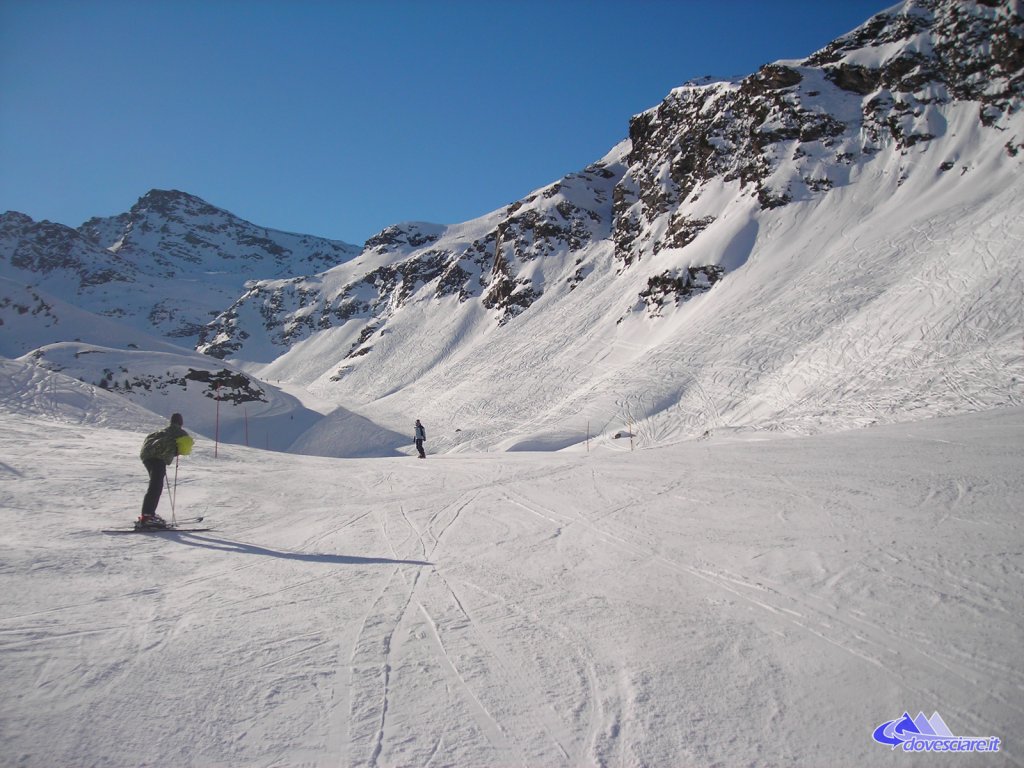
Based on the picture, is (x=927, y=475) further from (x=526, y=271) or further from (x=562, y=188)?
(x=562, y=188)

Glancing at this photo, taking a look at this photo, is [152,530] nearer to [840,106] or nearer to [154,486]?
[154,486]

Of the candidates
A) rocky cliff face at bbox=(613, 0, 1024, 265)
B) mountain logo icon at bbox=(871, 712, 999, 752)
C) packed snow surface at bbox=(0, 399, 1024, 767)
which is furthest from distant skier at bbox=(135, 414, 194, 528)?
rocky cliff face at bbox=(613, 0, 1024, 265)

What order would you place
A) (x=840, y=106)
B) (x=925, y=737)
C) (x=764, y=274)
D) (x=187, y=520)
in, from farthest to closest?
1. (x=840, y=106)
2. (x=764, y=274)
3. (x=187, y=520)
4. (x=925, y=737)

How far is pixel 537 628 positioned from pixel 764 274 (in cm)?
3585

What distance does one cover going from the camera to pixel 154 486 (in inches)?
267

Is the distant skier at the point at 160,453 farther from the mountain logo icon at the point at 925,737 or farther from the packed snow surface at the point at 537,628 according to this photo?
the mountain logo icon at the point at 925,737

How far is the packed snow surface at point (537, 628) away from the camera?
2686 millimetres

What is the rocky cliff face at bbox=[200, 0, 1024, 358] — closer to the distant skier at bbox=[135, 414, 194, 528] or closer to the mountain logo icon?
the distant skier at bbox=[135, 414, 194, 528]

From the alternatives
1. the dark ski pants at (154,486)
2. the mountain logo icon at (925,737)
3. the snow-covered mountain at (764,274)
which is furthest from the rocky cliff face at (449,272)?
the mountain logo icon at (925,737)

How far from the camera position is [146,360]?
4047 cm

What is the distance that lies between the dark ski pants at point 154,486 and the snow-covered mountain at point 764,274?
601 inches

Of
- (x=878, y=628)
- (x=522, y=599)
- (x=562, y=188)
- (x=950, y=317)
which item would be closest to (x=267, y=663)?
(x=522, y=599)

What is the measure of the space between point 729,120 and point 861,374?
40.4 meters

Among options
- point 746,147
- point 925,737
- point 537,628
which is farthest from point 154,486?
point 746,147
